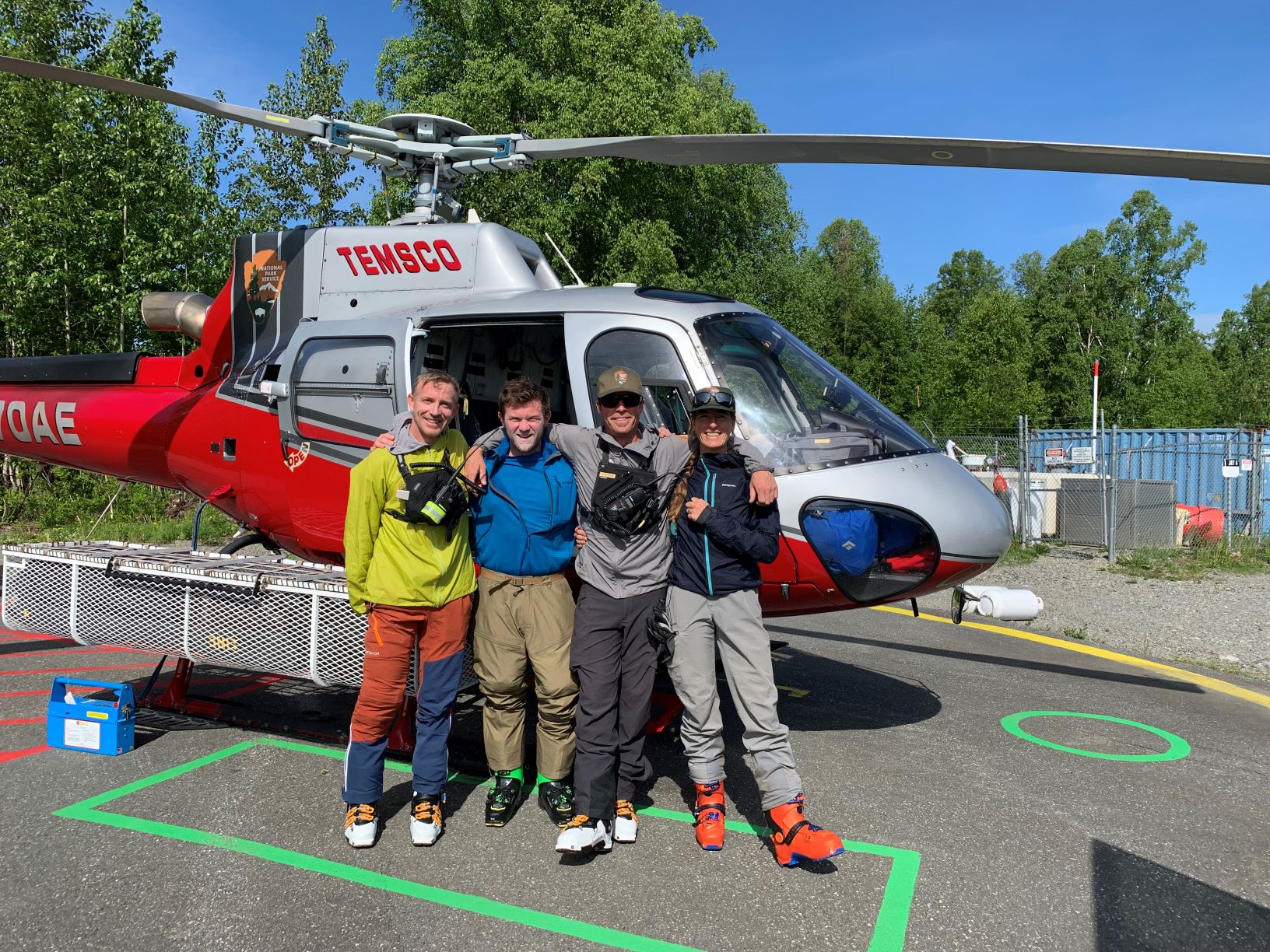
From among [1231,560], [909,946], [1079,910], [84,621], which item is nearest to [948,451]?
[1079,910]

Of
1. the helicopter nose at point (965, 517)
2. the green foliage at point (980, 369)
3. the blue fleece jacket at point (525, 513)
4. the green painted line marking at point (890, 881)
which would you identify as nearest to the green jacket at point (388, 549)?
the blue fleece jacket at point (525, 513)

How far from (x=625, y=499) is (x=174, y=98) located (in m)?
3.65

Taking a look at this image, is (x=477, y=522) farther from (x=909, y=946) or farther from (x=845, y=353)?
(x=845, y=353)

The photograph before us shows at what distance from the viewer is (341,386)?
498 centimetres

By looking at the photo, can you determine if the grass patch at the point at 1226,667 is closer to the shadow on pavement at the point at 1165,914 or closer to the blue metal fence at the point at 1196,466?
the shadow on pavement at the point at 1165,914

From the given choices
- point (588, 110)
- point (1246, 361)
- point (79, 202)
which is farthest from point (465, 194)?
point (1246, 361)

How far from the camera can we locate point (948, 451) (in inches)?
190

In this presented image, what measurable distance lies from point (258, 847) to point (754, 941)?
2.09 metres

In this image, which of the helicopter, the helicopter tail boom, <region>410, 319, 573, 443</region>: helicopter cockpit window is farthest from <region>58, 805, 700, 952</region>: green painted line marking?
the helicopter tail boom

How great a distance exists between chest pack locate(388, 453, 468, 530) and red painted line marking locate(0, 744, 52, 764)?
287 cm

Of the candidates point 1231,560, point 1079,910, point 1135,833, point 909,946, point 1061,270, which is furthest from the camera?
point 1061,270

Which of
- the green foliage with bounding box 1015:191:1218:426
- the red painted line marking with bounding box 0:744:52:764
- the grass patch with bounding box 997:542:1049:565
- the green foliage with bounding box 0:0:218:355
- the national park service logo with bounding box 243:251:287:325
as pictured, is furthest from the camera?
the green foliage with bounding box 1015:191:1218:426

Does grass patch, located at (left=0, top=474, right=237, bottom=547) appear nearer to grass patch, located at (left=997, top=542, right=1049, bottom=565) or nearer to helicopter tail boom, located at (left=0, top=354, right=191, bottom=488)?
helicopter tail boom, located at (left=0, top=354, right=191, bottom=488)

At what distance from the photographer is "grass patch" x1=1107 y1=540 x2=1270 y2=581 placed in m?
11.7
